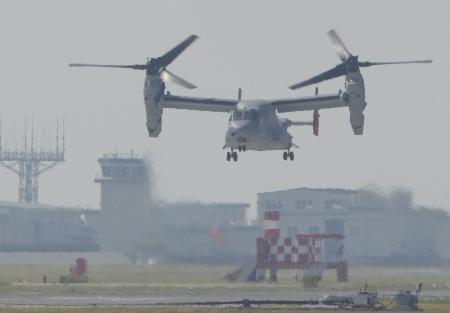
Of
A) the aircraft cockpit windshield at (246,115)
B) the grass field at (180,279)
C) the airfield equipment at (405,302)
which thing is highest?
the aircraft cockpit windshield at (246,115)

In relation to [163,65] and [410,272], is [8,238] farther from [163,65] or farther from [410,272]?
[163,65]

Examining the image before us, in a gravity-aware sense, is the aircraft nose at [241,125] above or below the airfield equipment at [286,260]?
above

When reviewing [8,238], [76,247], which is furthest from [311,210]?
[8,238]

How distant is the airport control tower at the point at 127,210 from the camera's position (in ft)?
432

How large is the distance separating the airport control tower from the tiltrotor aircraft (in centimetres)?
3983

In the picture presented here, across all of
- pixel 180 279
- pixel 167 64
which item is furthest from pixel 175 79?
pixel 180 279

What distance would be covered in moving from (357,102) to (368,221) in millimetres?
62861

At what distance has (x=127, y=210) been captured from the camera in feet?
517

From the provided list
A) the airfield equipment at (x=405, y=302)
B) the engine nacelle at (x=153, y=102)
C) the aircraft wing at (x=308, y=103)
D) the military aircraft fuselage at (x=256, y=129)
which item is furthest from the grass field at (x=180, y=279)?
the airfield equipment at (x=405, y=302)

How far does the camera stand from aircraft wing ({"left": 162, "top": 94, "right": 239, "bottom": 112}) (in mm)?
90750

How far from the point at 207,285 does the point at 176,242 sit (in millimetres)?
29268

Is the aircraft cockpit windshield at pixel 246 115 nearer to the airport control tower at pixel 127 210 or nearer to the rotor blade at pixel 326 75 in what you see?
the rotor blade at pixel 326 75

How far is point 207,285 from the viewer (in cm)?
9388

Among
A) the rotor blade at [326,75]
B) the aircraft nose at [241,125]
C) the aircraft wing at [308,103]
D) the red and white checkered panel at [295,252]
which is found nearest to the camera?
the rotor blade at [326,75]
